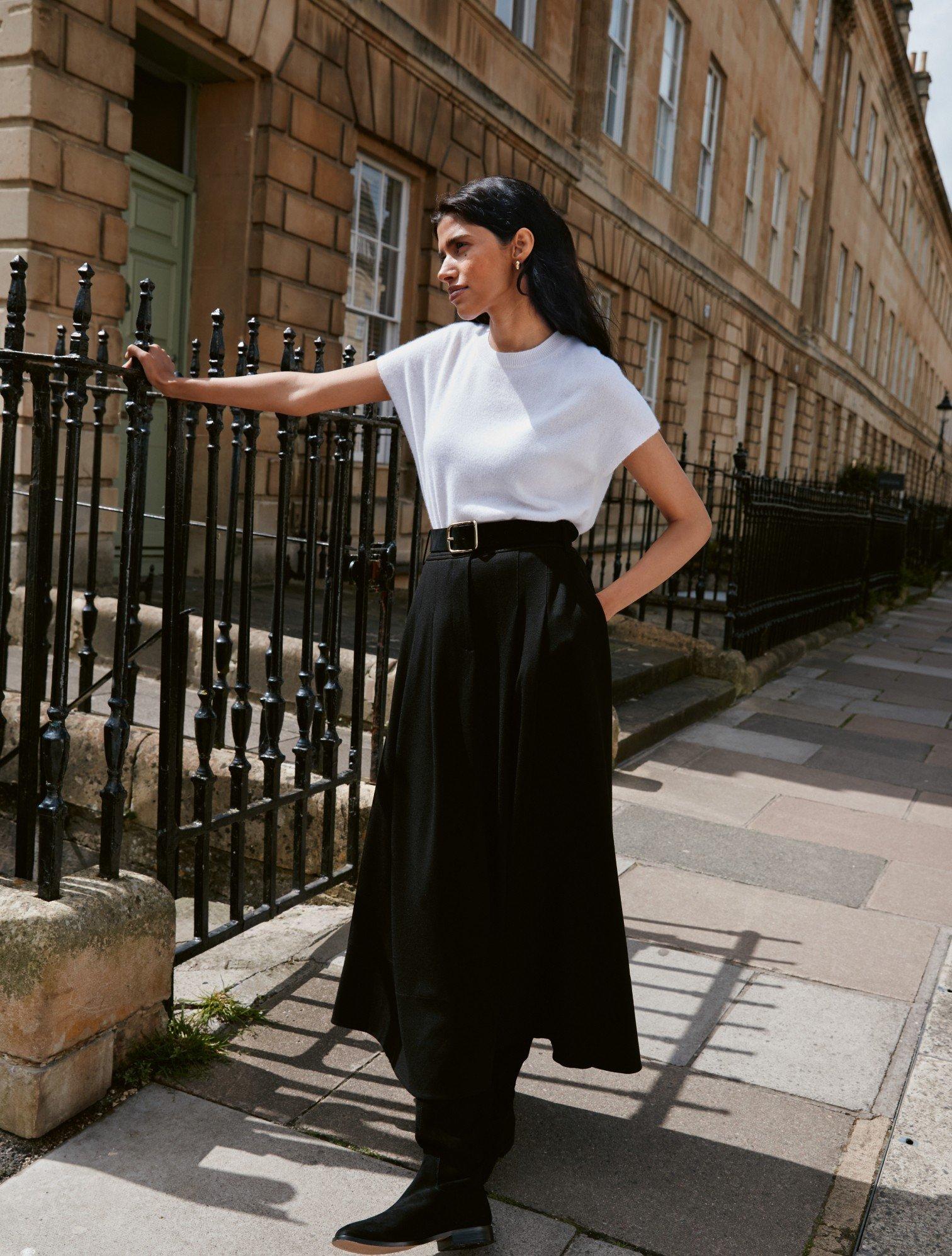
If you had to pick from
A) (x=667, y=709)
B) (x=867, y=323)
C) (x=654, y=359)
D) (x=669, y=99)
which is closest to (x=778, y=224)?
(x=669, y=99)

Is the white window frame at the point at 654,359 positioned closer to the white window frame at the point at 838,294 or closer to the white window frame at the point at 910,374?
the white window frame at the point at 838,294

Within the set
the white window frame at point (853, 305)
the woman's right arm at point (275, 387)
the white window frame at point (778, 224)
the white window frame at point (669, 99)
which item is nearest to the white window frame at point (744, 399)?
the white window frame at point (778, 224)

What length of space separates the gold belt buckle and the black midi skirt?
1cm

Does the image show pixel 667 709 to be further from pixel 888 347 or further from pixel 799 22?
pixel 888 347

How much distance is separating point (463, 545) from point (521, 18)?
11.3m

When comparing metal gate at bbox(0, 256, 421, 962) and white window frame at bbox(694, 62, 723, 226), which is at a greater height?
white window frame at bbox(694, 62, 723, 226)

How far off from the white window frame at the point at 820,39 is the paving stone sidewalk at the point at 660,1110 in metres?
22.6

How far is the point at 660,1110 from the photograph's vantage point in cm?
258

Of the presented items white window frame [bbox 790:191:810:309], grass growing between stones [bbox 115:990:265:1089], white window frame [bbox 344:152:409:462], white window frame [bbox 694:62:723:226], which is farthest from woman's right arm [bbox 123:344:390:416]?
white window frame [bbox 790:191:810:309]

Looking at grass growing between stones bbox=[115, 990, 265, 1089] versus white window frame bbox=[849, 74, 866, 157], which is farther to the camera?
white window frame bbox=[849, 74, 866, 157]

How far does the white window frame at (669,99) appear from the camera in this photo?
612 inches

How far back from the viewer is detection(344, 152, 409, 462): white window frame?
961cm

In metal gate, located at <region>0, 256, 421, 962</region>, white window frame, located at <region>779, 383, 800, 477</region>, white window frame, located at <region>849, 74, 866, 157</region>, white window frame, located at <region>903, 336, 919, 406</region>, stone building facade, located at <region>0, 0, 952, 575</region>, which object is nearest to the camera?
metal gate, located at <region>0, 256, 421, 962</region>

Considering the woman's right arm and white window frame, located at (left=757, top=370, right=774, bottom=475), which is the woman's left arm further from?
white window frame, located at (left=757, top=370, right=774, bottom=475)
